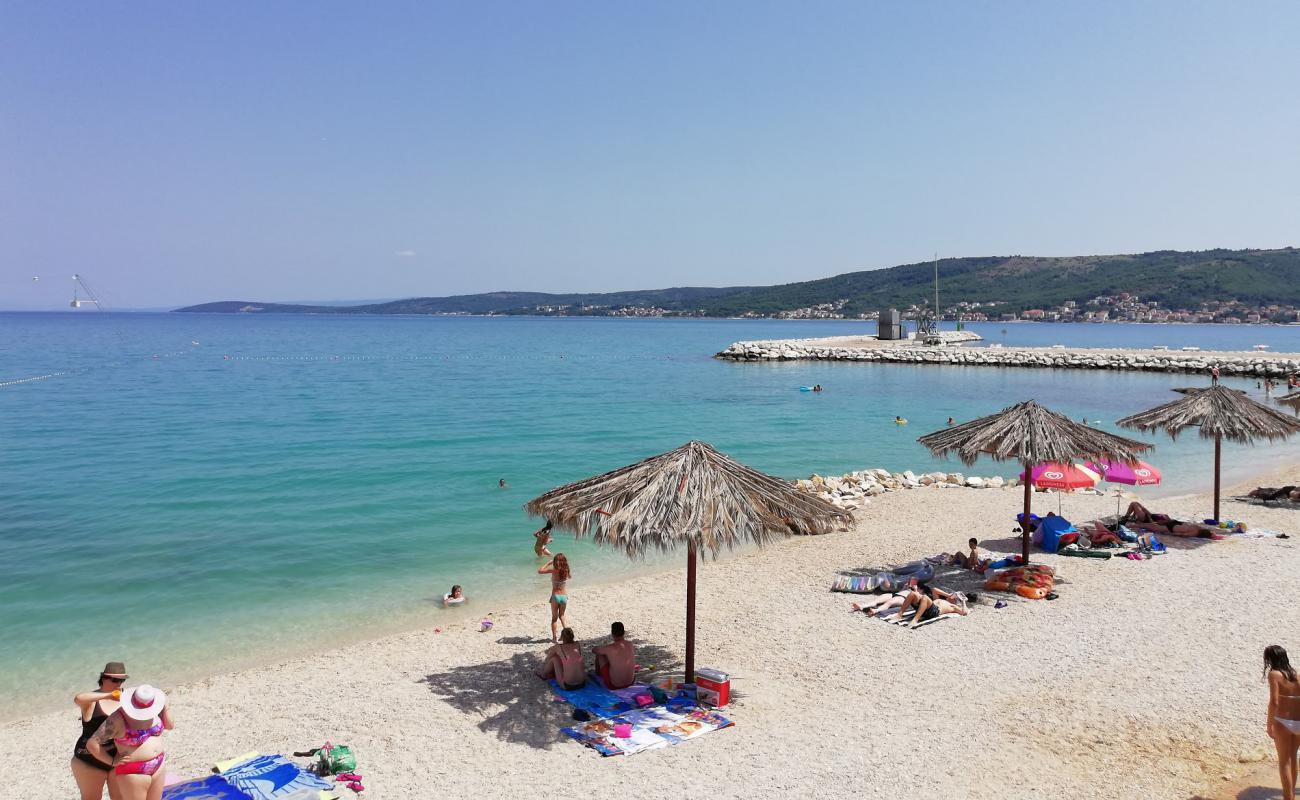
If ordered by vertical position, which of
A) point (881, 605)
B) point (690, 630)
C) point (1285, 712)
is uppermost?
point (1285, 712)

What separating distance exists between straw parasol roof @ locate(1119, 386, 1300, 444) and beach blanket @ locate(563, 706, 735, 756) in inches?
436

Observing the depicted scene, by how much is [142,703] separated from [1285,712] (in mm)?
7774

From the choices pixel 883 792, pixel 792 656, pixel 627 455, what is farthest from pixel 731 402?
pixel 883 792

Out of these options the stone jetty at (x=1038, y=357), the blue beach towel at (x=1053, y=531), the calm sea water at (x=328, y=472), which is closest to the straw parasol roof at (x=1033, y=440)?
the blue beach towel at (x=1053, y=531)

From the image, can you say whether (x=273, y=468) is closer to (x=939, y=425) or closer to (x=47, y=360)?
(x=939, y=425)

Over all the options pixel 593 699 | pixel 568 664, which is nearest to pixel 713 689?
pixel 593 699

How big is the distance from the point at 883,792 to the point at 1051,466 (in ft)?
31.5

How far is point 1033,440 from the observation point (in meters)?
11.4

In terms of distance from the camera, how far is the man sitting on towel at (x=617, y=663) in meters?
8.24

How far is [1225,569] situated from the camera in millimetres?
11961

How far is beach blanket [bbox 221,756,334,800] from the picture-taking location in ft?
20.1

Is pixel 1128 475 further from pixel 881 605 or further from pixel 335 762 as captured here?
pixel 335 762

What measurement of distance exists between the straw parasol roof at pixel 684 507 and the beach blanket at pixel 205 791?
358 centimetres

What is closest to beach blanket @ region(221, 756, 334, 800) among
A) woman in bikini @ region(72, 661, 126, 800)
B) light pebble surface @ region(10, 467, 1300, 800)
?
light pebble surface @ region(10, 467, 1300, 800)
